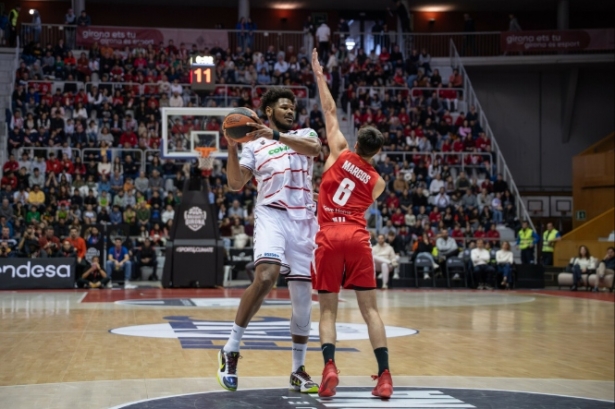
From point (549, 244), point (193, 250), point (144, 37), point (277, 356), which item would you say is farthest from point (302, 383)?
point (144, 37)

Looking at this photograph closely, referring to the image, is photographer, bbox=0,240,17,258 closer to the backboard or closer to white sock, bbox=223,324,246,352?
the backboard

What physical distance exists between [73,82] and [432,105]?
37.8 ft

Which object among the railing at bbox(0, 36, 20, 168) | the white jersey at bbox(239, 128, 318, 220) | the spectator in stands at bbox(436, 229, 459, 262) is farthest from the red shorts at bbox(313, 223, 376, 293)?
the railing at bbox(0, 36, 20, 168)

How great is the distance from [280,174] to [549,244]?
2086 centimetres

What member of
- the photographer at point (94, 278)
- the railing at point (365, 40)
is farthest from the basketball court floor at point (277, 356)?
the railing at point (365, 40)

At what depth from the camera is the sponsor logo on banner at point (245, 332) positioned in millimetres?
9523

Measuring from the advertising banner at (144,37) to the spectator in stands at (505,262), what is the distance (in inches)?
528

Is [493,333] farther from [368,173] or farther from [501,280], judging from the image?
[501,280]

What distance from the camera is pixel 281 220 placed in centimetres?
665

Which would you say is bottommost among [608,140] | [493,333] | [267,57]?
[493,333]

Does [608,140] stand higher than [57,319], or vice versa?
[608,140]

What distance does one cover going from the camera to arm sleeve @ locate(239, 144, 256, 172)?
21.9 ft

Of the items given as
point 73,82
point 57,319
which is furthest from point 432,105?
point 57,319

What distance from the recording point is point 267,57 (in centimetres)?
3089
